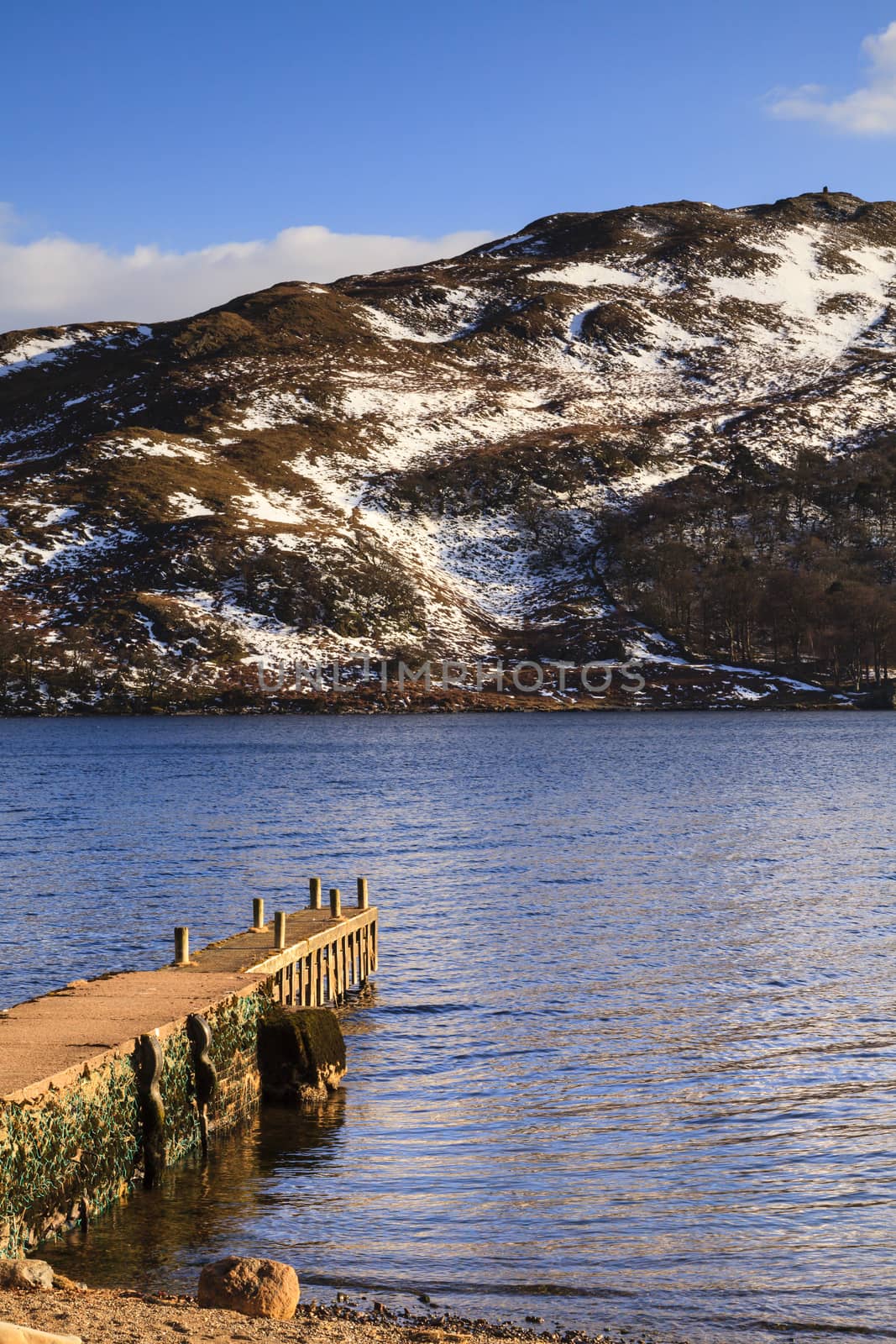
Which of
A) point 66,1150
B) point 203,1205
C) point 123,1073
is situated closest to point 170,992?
point 123,1073

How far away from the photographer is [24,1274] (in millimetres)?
14891

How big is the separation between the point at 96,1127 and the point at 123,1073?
1059 mm

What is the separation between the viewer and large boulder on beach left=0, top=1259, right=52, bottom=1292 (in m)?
14.8

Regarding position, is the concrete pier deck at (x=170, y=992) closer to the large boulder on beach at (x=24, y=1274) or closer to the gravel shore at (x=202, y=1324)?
the large boulder on beach at (x=24, y=1274)

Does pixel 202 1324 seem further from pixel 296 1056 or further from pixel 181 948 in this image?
pixel 181 948

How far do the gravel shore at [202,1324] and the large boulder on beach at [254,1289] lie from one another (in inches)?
5.9

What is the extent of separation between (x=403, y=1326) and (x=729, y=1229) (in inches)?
213

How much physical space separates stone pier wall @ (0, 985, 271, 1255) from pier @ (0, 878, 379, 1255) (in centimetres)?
2

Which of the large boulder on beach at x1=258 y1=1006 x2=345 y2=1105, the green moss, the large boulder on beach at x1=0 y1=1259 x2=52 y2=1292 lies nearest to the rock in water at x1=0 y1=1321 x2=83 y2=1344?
the large boulder on beach at x1=0 y1=1259 x2=52 y2=1292

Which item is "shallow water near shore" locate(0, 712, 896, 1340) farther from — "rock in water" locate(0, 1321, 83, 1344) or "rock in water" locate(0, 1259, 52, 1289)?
"rock in water" locate(0, 1321, 83, 1344)

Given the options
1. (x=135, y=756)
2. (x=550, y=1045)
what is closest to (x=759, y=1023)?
(x=550, y=1045)

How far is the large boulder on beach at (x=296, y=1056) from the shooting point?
82.7 feet

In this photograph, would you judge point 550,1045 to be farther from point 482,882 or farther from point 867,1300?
point 482,882

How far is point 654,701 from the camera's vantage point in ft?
635
